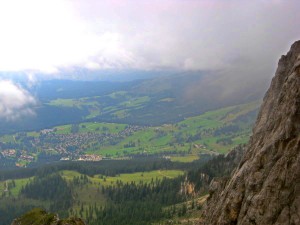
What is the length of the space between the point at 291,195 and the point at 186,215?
158528 millimetres

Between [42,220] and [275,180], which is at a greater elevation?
[275,180]

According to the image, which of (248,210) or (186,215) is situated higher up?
(248,210)

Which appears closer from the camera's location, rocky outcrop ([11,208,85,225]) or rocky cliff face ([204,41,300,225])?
rocky cliff face ([204,41,300,225])

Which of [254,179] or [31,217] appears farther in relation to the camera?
[31,217]

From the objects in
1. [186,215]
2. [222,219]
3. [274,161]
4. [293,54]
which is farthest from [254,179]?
[186,215]

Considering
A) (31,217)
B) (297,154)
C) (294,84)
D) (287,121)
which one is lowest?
(31,217)

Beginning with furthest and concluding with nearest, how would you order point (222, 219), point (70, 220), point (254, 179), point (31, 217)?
1. point (31, 217)
2. point (70, 220)
3. point (222, 219)
4. point (254, 179)

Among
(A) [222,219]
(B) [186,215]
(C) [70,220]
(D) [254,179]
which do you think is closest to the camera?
(D) [254,179]

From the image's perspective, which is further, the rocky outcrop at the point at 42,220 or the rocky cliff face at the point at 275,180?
the rocky outcrop at the point at 42,220

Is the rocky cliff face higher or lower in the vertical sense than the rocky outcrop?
higher

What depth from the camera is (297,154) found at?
136ft

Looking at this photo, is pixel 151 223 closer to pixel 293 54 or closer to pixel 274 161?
pixel 293 54

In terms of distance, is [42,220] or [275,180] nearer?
[275,180]

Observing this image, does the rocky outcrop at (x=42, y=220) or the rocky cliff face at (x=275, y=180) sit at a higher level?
the rocky cliff face at (x=275, y=180)
